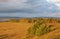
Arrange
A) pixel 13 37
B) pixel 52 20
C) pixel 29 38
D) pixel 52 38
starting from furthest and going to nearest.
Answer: pixel 52 20 → pixel 13 37 → pixel 29 38 → pixel 52 38

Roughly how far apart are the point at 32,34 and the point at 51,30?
2881 millimetres

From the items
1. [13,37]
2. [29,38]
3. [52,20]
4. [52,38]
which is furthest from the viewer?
[52,20]

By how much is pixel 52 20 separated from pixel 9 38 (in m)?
21.1

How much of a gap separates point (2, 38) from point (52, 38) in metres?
6.98

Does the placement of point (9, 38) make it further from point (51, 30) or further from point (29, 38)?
point (51, 30)

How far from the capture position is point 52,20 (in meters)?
47.7

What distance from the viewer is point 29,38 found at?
26.5m

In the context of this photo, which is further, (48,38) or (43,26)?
(43,26)

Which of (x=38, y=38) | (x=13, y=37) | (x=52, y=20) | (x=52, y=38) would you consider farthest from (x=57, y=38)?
(x=52, y=20)

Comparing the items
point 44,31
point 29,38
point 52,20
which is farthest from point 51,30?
point 52,20

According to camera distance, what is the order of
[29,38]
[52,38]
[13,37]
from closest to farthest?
[52,38] < [29,38] < [13,37]

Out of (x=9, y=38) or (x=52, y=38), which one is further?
(x=9, y=38)

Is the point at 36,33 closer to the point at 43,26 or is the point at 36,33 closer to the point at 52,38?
the point at 43,26

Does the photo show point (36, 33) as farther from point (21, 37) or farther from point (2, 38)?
point (2, 38)
